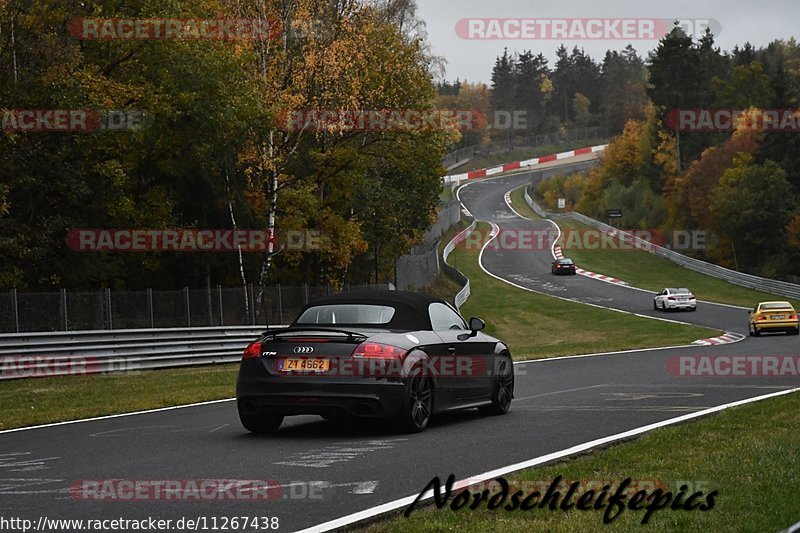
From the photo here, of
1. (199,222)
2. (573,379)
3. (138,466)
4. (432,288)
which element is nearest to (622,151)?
(432,288)

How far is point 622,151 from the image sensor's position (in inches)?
5000

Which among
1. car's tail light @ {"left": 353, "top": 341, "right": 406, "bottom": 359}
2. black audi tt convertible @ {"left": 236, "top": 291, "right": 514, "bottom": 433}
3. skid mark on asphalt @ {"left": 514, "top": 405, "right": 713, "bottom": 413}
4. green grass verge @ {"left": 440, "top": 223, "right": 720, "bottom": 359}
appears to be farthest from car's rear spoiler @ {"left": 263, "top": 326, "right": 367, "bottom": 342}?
green grass verge @ {"left": 440, "top": 223, "right": 720, "bottom": 359}

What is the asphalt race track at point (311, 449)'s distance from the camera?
806 cm

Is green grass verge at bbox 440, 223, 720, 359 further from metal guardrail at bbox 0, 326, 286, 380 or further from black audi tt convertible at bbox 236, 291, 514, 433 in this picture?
black audi tt convertible at bbox 236, 291, 514, 433

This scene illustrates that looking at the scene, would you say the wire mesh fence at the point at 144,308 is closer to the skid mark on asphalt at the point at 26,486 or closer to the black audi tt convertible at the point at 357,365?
the black audi tt convertible at the point at 357,365

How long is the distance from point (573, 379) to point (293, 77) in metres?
20.0

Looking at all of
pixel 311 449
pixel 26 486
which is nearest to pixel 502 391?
pixel 311 449

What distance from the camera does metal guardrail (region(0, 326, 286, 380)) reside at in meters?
24.7

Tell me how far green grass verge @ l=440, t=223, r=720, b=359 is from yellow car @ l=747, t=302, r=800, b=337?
2112 millimetres

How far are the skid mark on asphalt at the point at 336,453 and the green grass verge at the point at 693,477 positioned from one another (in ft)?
4.32

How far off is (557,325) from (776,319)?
51.5 ft

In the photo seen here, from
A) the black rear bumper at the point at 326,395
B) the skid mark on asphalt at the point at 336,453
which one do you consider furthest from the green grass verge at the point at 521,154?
the skid mark on asphalt at the point at 336,453

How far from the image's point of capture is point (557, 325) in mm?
55562

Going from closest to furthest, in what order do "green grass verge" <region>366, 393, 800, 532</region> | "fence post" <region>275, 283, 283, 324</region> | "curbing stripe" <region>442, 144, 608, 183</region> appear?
1. "green grass verge" <region>366, 393, 800, 532</region>
2. "fence post" <region>275, 283, 283, 324</region>
3. "curbing stripe" <region>442, 144, 608, 183</region>
